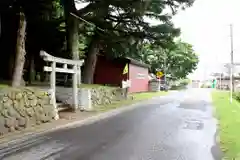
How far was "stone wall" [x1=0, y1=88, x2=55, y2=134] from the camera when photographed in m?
10.2

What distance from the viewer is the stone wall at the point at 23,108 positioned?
10219 mm

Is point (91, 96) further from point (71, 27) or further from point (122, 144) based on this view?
point (122, 144)

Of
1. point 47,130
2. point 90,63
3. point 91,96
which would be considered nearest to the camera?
point 47,130

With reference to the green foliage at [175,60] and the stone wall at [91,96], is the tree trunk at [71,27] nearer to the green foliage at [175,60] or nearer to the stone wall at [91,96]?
the stone wall at [91,96]

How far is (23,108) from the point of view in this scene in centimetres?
1119

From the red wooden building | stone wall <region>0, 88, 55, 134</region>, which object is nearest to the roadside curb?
stone wall <region>0, 88, 55, 134</region>

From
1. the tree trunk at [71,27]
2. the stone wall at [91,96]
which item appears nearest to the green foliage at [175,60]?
the stone wall at [91,96]

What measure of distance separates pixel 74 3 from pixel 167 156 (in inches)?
590

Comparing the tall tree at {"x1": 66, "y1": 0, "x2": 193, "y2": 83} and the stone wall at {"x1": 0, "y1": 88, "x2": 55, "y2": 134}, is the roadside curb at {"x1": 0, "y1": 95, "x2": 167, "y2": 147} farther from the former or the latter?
the tall tree at {"x1": 66, "y1": 0, "x2": 193, "y2": 83}

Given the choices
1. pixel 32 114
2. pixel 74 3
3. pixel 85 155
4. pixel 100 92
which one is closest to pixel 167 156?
pixel 85 155

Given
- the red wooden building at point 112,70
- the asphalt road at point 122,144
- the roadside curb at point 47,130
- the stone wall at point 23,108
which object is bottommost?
the asphalt road at point 122,144

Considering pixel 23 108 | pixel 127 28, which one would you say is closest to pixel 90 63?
pixel 127 28

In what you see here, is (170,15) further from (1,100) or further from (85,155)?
(85,155)

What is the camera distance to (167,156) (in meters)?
7.52
